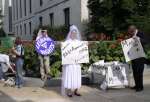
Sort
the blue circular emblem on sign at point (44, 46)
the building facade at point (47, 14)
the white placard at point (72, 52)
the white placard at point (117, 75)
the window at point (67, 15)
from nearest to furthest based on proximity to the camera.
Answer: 1. the white placard at point (72, 52)
2. the white placard at point (117, 75)
3. the blue circular emblem on sign at point (44, 46)
4. the building facade at point (47, 14)
5. the window at point (67, 15)

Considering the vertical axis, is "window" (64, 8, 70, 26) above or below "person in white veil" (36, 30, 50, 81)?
above

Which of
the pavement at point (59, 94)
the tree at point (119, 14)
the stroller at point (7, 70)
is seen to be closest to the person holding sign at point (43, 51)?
the pavement at point (59, 94)

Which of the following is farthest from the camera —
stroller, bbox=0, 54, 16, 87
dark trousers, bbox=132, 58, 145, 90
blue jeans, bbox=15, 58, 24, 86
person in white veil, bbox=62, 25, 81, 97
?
stroller, bbox=0, 54, 16, 87

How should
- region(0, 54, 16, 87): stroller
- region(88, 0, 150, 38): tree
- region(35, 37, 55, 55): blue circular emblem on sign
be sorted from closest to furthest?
region(35, 37, 55, 55): blue circular emblem on sign
region(0, 54, 16, 87): stroller
region(88, 0, 150, 38): tree

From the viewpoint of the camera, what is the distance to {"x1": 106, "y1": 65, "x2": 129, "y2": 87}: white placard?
526 inches

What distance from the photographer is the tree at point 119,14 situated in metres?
19.6

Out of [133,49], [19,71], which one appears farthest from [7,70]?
[133,49]

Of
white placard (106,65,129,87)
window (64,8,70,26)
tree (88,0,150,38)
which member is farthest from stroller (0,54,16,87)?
window (64,8,70,26)

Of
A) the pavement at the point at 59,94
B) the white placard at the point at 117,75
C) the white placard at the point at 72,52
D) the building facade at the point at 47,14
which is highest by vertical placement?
the building facade at the point at 47,14

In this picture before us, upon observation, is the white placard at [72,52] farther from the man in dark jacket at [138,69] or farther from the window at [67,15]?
the window at [67,15]

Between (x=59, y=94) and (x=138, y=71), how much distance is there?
7.71ft

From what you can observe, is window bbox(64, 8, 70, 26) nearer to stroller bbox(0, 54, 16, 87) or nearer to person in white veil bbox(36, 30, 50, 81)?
stroller bbox(0, 54, 16, 87)

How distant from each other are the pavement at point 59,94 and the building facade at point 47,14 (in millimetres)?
10875

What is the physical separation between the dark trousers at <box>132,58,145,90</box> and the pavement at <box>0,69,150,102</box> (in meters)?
0.25
